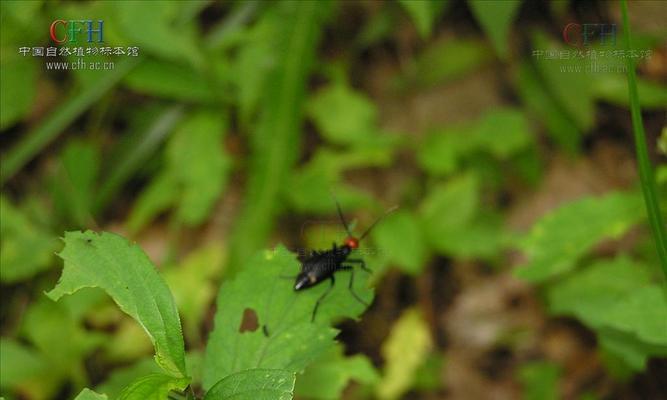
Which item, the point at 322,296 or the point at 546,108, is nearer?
the point at 322,296

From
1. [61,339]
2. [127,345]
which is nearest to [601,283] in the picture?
[127,345]

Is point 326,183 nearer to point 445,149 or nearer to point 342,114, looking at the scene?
point 342,114

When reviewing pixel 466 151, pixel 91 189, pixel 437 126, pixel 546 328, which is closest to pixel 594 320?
pixel 546 328

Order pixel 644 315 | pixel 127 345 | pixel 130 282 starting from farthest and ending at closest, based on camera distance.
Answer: pixel 127 345, pixel 644 315, pixel 130 282

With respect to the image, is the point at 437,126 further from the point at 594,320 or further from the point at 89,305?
the point at 89,305

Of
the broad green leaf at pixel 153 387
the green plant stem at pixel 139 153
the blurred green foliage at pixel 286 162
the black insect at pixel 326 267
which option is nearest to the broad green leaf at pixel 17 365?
the blurred green foliage at pixel 286 162

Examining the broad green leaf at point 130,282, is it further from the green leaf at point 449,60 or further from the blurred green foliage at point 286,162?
the green leaf at point 449,60

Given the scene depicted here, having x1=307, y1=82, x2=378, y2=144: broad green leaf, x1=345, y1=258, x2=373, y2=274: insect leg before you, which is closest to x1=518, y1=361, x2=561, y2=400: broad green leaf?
x1=307, y1=82, x2=378, y2=144: broad green leaf
